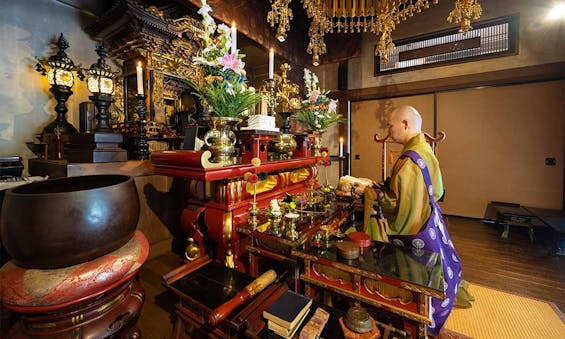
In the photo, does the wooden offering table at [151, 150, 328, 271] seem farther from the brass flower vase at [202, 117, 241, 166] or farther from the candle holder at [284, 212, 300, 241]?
the candle holder at [284, 212, 300, 241]

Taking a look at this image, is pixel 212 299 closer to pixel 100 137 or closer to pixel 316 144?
pixel 100 137

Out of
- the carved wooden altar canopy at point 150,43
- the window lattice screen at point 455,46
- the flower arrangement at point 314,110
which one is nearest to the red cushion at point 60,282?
the flower arrangement at point 314,110

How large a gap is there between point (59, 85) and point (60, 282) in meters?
3.66

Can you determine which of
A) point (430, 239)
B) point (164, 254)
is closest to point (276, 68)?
point (164, 254)

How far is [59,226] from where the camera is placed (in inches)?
34.0

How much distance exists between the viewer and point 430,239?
1.79 meters

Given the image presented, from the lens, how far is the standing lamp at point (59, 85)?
3.08m

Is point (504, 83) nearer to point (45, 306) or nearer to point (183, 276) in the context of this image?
point (183, 276)

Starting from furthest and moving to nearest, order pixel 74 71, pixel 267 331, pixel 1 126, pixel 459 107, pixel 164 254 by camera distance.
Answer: pixel 459 107 < pixel 74 71 < pixel 1 126 < pixel 164 254 < pixel 267 331

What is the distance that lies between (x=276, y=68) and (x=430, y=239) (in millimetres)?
5144

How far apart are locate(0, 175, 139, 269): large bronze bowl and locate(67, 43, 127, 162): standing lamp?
5.75 feet

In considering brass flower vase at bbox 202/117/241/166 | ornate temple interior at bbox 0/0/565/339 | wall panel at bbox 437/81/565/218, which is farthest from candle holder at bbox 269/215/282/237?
wall panel at bbox 437/81/565/218

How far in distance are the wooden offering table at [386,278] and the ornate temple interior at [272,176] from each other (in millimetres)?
13

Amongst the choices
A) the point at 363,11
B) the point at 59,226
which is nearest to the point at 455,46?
the point at 363,11
